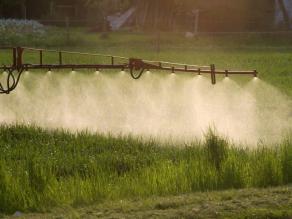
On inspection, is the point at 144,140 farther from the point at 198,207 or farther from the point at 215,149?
the point at 198,207

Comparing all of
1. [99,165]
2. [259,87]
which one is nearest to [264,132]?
[99,165]

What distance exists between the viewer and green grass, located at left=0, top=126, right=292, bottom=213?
26.0ft

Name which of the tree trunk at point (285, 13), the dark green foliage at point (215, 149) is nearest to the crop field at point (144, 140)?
the dark green foliage at point (215, 149)

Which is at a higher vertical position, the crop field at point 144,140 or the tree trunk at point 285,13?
the tree trunk at point 285,13

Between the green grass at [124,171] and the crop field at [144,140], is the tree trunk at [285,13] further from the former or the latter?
the green grass at [124,171]

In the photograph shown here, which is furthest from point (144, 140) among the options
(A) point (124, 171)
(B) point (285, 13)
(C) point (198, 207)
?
(B) point (285, 13)

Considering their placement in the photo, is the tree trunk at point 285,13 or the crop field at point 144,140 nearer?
the crop field at point 144,140

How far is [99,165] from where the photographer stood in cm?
1024

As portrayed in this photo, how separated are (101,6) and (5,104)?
32.5m

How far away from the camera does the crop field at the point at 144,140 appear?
7969 millimetres

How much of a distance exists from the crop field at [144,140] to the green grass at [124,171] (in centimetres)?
2

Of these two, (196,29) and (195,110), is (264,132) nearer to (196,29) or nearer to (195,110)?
(195,110)

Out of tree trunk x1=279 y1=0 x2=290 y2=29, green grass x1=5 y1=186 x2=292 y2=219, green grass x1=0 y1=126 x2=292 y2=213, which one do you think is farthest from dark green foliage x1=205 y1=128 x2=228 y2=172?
tree trunk x1=279 y1=0 x2=290 y2=29

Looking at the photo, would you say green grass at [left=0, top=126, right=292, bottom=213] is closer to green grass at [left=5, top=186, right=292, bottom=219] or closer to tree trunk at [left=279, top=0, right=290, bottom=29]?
green grass at [left=5, top=186, right=292, bottom=219]
